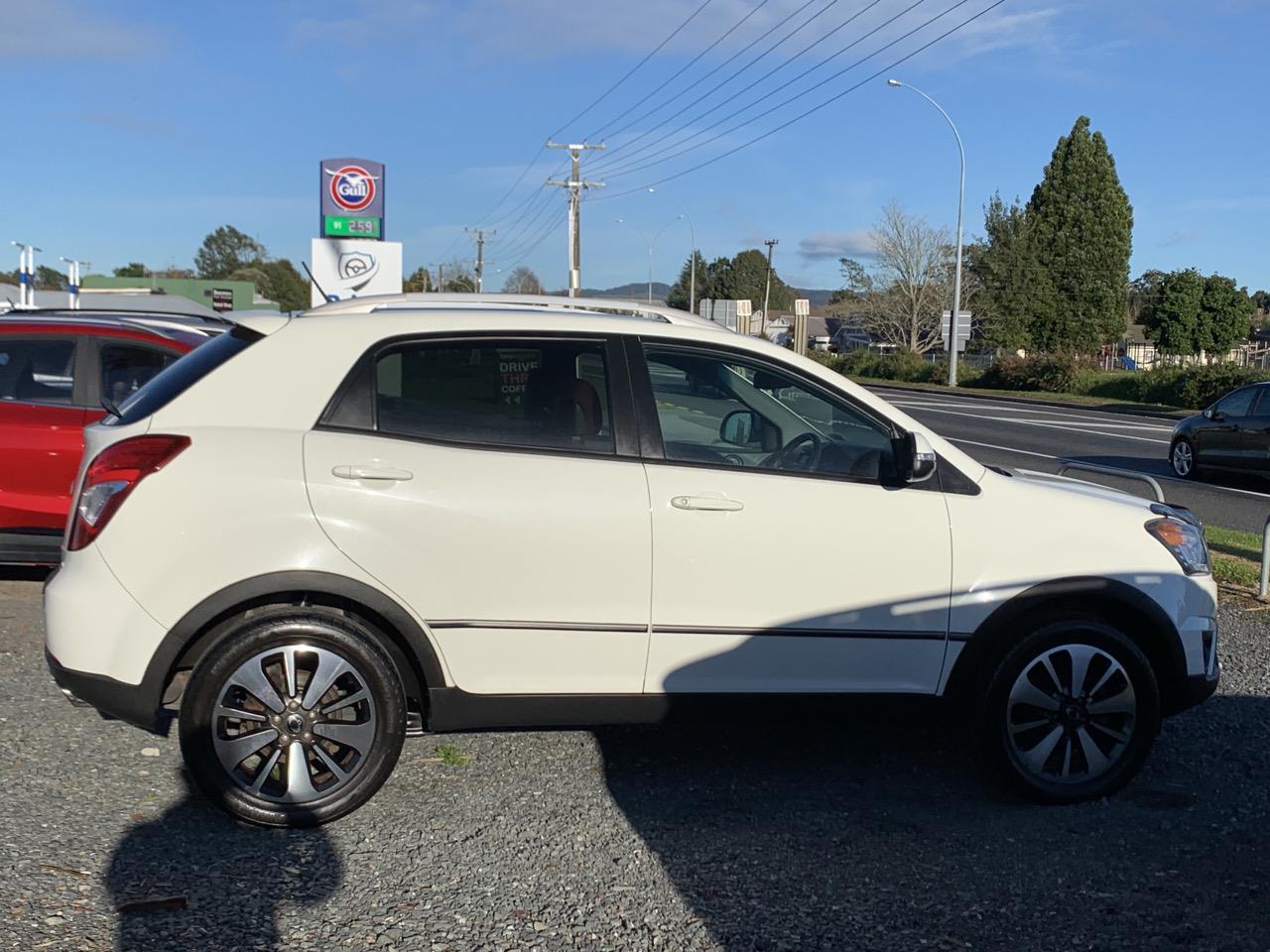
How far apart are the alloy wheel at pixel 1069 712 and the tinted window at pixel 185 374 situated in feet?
10.2

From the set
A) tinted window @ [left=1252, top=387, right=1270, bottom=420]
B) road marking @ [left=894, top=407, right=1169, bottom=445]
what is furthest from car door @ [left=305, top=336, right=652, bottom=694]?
road marking @ [left=894, top=407, right=1169, bottom=445]

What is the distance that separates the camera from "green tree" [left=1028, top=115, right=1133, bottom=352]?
213 feet

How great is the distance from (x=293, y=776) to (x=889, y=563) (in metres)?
2.22

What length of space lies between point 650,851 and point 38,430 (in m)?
5.09

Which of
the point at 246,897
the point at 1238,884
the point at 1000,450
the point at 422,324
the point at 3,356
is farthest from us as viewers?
the point at 1000,450

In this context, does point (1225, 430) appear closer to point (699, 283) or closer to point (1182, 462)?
point (1182, 462)

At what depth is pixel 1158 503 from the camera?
494cm

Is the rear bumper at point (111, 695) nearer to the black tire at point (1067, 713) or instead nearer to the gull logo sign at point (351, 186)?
the black tire at point (1067, 713)

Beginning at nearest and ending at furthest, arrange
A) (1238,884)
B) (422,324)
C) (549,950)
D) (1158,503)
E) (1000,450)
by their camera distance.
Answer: (549,950) → (1238,884) → (422,324) → (1158,503) → (1000,450)

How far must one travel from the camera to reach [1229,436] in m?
16.6

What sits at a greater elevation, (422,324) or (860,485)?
(422,324)

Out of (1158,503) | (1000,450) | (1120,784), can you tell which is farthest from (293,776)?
(1000,450)

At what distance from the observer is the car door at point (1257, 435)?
52.5 feet

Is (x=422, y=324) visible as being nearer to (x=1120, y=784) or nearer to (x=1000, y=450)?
(x=1120, y=784)
